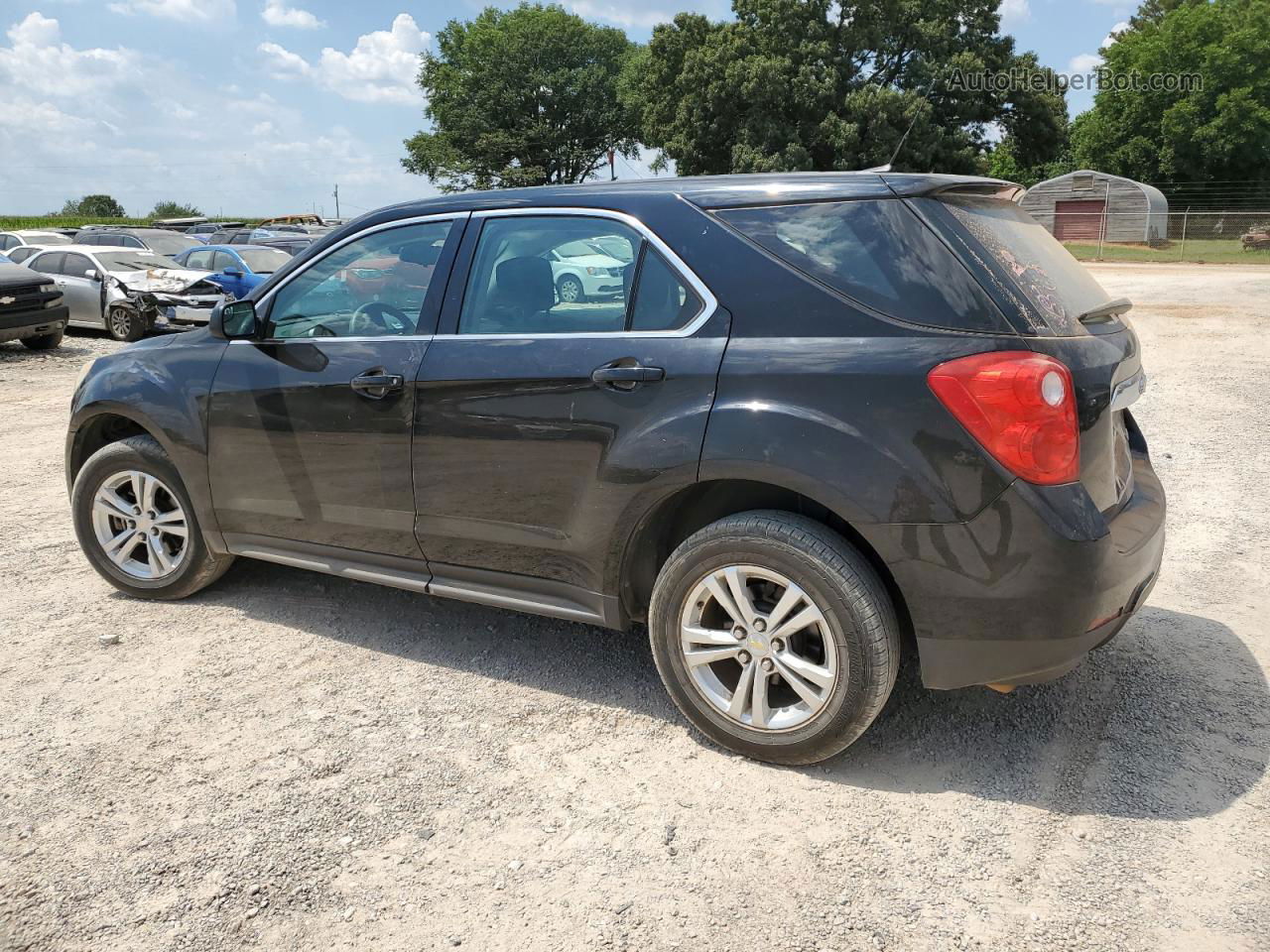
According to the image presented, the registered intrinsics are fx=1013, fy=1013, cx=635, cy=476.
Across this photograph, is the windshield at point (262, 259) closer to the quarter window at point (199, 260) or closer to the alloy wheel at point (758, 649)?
the quarter window at point (199, 260)

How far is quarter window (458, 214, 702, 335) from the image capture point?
3327 millimetres

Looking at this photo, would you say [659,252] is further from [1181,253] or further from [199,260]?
[1181,253]

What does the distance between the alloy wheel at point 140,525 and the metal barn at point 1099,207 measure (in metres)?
40.8

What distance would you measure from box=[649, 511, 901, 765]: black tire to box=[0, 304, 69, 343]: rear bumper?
45.0 feet

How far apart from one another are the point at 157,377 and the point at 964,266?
345 cm

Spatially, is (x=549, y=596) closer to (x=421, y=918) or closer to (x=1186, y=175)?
(x=421, y=918)

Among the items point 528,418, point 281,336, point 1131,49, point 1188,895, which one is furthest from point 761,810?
point 1131,49

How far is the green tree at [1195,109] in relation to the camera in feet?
159

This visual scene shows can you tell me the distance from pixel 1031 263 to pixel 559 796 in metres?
2.21

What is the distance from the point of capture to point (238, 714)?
3.65 meters

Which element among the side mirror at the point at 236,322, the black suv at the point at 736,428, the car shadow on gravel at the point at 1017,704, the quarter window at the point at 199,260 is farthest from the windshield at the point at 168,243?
the black suv at the point at 736,428

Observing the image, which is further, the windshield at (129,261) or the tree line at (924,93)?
the tree line at (924,93)

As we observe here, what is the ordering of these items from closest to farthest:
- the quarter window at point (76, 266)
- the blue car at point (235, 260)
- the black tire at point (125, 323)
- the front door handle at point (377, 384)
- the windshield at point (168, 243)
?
the front door handle at point (377, 384) < the black tire at point (125, 323) < the quarter window at point (76, 266) < the blue car at point (235, 260) < the windshield at point (168, 243)

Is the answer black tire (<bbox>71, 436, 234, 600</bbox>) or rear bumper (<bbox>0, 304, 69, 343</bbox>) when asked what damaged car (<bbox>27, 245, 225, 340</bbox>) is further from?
black tire (<bbox>71, 436, 234, 600</bbox>)
